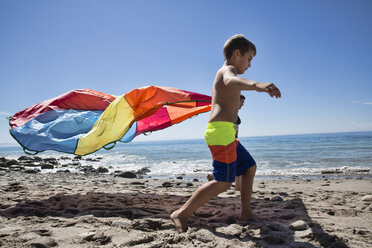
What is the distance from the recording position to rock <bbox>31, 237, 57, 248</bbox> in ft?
6.73

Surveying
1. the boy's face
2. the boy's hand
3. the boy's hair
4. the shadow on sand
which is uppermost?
the boy's hair

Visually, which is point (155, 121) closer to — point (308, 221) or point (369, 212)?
point (308, 221)

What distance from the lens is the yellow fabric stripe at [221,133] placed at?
239 centimetres

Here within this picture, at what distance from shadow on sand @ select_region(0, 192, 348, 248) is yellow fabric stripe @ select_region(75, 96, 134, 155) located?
88 centimetres

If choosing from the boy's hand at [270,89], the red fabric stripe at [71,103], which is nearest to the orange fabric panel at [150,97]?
the red fabric stripe at [71,103]

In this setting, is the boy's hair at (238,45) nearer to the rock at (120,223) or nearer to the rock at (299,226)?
the rock at (299,226)

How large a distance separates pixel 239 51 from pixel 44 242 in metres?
2.61

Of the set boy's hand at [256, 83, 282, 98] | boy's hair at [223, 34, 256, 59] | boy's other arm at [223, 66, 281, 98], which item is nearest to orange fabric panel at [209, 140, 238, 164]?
boy's other arm at [223, 66, 281, 98]

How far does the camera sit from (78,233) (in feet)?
7.89

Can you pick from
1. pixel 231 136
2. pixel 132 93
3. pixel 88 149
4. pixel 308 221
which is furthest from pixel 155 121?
pixel 308 221

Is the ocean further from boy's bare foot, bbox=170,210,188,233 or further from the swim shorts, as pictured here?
the swim shorts

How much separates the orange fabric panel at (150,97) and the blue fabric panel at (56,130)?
1.00 metres

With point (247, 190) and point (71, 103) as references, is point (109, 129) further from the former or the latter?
point (247, 190)

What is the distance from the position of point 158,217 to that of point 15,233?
1447mm
